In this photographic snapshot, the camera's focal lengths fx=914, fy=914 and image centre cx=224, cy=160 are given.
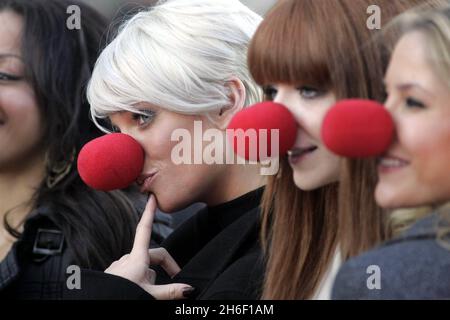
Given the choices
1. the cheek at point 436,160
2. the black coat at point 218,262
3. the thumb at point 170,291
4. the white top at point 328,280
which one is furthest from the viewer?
the thumb at point 170,291

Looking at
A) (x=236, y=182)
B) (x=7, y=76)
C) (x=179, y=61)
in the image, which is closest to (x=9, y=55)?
(x=7, y=76)

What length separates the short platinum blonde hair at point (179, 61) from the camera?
1.95 metres

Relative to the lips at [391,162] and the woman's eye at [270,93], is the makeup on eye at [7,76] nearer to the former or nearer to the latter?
the woman's eye at [270,93]

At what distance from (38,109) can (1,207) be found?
0.29m

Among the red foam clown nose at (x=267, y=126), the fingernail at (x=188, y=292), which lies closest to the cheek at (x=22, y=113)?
the fingernail at (x=188, y=292)

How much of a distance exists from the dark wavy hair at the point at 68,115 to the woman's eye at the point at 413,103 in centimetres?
121

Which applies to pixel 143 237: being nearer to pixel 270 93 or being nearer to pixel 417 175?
pixel 270 93

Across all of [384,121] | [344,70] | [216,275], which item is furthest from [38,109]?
[384,121]

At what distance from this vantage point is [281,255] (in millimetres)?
1702

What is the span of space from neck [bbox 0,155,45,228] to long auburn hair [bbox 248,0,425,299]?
90cm

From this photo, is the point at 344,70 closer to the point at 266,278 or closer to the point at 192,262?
the point at 266,278

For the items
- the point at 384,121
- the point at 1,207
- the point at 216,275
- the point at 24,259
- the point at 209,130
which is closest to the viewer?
the point at 384,121

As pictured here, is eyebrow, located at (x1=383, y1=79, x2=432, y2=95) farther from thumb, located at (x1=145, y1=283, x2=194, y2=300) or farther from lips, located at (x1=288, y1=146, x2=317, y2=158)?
thumb, located at (x1=145, y1=283, x2=194, y2=300)

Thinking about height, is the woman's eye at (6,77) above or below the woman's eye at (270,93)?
below
